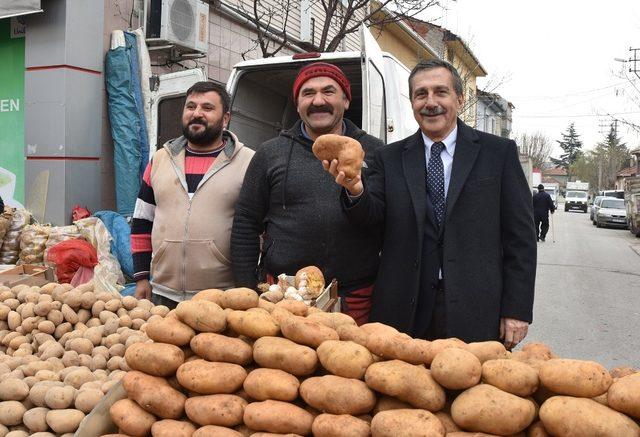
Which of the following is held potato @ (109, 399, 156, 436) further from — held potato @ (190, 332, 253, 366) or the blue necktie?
the blue necktie

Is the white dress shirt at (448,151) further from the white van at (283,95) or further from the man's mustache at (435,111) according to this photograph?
the white van at (283,95)

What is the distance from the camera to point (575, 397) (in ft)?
5.16

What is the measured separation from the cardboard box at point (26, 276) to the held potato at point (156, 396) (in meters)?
2.70

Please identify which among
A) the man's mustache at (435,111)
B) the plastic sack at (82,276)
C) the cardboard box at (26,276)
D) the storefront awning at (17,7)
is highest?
the storefront awning at (17,7)

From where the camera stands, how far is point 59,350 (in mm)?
3029

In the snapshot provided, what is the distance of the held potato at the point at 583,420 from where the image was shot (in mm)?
1476

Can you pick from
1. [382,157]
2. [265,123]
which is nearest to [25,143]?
[265,123]

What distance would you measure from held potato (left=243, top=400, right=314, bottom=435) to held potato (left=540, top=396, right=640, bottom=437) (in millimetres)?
686

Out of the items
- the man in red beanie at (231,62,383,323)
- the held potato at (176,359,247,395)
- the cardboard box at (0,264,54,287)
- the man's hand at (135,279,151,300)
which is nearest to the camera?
the held potato at (176,359,247,395)

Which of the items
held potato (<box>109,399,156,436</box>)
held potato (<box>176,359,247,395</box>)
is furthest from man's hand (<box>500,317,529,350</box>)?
held potato (<box>109,399,156,436</box>)

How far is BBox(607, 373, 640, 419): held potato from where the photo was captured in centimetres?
151

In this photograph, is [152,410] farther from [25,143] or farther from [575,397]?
[25,143]

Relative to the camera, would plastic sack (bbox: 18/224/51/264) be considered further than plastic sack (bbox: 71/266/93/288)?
Yes

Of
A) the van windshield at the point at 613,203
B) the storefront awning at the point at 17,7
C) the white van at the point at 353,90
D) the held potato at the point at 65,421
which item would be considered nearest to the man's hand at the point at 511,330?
the held potato at the point at 65,421
